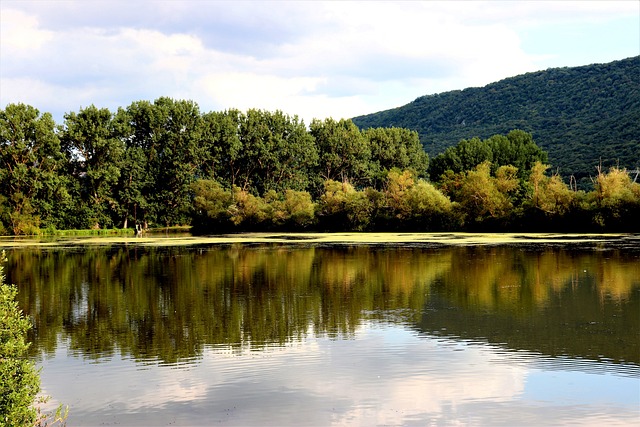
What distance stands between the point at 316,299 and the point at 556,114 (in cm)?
13620

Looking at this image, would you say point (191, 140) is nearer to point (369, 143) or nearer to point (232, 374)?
point (369, 143)

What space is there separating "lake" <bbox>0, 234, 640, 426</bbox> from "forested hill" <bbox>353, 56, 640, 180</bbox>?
81278mm

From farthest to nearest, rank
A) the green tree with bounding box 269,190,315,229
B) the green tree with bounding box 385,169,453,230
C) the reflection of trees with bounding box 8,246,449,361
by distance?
the green tree with bounding box 269,190,315,229
the green tree with bounding box 385,169,453,230
the reflection of trees with bounding box 8,246,449,361

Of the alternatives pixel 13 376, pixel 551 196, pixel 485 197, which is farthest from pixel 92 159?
pixel 13 376

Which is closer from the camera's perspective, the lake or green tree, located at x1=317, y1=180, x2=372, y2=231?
the lake

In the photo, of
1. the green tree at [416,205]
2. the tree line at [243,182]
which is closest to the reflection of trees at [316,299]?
the tree line at [243,182]

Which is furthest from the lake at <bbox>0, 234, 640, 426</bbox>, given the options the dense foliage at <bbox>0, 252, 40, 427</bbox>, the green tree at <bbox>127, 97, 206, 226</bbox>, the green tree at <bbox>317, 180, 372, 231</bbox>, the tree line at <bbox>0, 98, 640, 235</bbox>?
the green tree at <bbox>127, 97, 206, 226</bbox>

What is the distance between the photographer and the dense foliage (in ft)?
24.7

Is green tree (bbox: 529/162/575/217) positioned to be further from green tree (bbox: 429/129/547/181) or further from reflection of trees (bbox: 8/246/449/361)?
green tree (bbox: 429/129/547/181)

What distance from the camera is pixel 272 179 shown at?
92.1 metres

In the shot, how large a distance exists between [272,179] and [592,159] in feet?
156

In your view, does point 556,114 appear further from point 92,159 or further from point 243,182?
point 92,159

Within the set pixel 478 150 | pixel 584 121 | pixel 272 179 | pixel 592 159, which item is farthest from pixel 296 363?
pixel 584 121

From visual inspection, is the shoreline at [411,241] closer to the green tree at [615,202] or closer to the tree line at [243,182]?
the green tree at [615,202]
